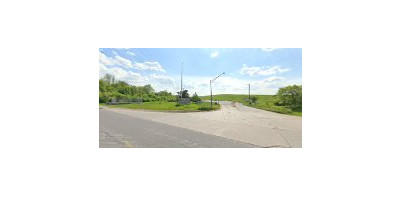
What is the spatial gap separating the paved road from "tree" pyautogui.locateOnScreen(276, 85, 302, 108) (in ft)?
5.76

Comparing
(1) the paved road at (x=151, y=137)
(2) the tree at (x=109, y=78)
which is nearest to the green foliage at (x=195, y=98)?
(1) the paved road at (x=151, y=137)

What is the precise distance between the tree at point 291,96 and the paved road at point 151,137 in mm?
1757

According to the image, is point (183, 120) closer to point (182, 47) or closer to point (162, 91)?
point (162, 91)

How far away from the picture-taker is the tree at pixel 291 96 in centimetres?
407

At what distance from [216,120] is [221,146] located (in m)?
Answer: 1.55

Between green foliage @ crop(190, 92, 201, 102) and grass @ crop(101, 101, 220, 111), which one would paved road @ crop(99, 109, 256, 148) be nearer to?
grass @ crop(101, 101, 220, 111)

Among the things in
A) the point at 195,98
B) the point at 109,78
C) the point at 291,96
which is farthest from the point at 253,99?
the point at 109,78

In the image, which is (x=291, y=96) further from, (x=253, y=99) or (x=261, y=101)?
(x=253, y=99)

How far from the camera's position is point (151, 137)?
386 cm

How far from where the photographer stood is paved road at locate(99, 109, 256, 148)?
11.7 feet

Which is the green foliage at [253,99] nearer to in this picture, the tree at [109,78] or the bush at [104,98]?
the tree at [109,78]

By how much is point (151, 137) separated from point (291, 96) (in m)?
3.61

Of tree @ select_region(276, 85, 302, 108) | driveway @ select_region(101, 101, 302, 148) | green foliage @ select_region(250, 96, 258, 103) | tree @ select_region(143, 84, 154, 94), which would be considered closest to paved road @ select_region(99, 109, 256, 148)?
driveway @ select_region(101, 101, 302, 148)
